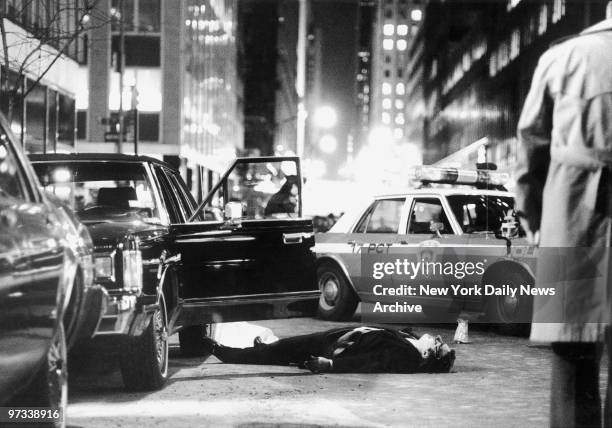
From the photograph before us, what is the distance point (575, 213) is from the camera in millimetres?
3797

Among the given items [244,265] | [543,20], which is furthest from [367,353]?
[543,20]

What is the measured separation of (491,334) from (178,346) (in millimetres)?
3942

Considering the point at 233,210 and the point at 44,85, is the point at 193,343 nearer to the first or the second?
the point at 233,210

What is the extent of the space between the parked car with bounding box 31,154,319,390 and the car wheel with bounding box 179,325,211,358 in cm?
142

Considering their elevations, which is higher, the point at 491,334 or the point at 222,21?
the point at 222,21

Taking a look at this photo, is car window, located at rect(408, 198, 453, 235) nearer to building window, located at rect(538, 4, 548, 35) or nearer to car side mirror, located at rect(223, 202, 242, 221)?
car side mirror, located at rect(223, 202, 242, 221)

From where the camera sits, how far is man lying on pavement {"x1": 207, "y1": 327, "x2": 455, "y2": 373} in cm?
965

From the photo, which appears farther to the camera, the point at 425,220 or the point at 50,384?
the point at 425,220

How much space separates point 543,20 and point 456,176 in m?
36.4

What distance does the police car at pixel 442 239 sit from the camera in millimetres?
12609

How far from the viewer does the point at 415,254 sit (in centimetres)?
1302

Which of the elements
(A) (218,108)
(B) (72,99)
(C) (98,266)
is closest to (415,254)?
(C) (98,266)

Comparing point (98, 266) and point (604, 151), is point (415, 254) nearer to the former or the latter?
point (98, 266)

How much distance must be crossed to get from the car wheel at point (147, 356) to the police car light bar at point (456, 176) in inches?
264
